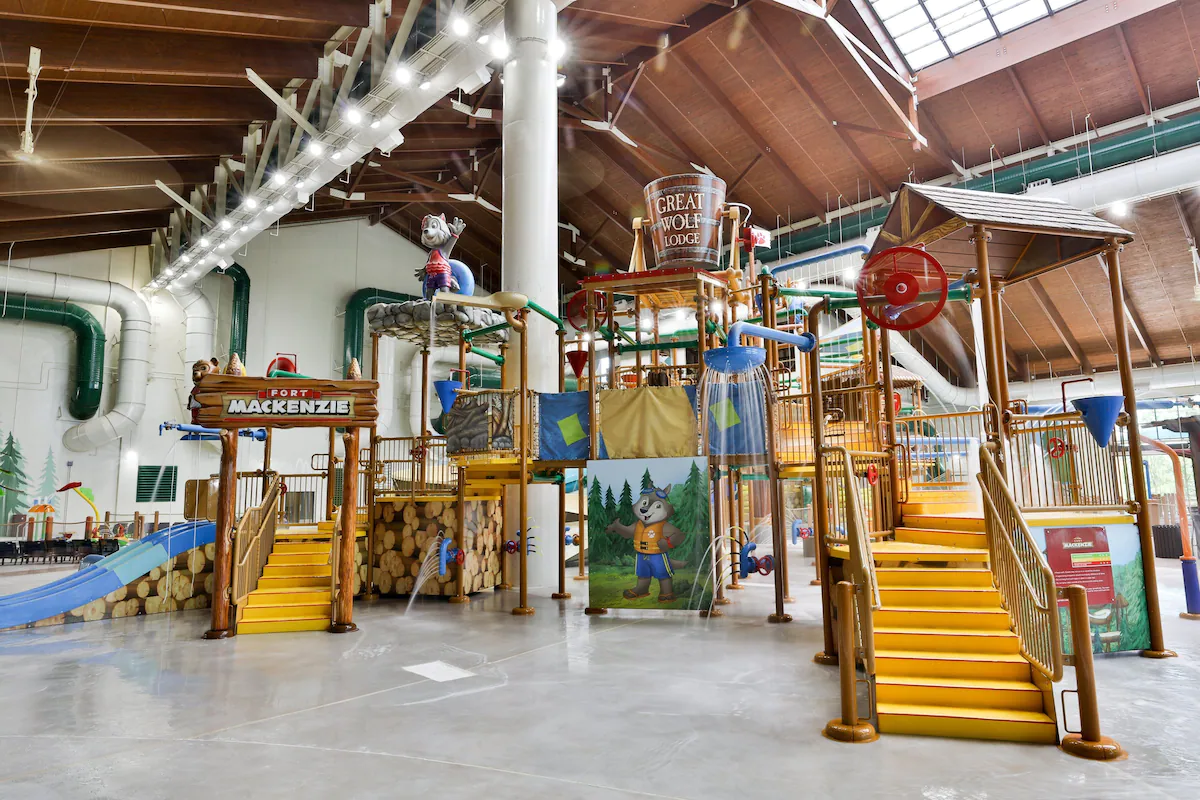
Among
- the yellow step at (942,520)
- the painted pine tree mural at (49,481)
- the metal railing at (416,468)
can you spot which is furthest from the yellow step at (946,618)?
the painted pine tree mural at (49,481)

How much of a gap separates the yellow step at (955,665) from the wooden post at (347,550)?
6.27 meters

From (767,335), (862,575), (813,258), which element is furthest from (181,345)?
(862,575)

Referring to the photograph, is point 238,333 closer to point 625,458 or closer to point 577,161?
point 577,161

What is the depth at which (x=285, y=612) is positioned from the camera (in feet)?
29.7

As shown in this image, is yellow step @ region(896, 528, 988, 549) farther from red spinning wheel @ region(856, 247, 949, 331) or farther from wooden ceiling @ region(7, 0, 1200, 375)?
wooden ceiling @ region(7, 0, 1200, 375)

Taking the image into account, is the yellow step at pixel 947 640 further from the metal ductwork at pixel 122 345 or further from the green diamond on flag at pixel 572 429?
the metal ductwork at pixel 122 345

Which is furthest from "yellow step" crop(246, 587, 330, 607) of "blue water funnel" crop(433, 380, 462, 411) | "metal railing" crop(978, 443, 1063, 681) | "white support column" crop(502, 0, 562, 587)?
"metal railing" crop(978, 443, 1063, 681)

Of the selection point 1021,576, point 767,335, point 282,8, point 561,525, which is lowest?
point 1021,576

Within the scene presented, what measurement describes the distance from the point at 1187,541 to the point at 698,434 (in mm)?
6320

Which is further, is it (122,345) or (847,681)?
(122,345)

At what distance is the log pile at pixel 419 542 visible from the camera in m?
11.3

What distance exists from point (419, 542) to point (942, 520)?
7.63 metres

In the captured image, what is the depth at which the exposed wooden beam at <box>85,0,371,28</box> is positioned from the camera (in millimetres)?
10430

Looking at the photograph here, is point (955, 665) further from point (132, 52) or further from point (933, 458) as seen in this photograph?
point (132, 52)
